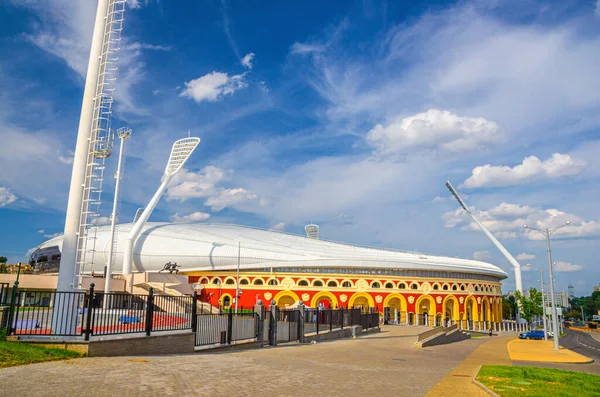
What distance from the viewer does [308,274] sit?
72688 millimetres

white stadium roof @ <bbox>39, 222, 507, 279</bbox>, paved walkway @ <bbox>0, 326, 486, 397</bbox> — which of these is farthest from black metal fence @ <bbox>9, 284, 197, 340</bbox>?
white stadium roof @ <bbox>39, 222, 507, 279</bbox>

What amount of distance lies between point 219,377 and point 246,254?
62.8m

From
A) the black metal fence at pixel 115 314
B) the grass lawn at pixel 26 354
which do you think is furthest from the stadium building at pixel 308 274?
the grass lawn at pixel 26 354

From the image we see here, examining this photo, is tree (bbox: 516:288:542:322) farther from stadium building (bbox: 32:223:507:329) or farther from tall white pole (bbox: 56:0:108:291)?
tall white pole (bbox: 56:0:108:291)

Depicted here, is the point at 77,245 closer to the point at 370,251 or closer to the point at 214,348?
the point at 214,348

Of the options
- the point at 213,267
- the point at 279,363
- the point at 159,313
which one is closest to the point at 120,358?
the point at 159,313

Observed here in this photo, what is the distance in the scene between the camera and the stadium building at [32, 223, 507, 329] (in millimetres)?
72312

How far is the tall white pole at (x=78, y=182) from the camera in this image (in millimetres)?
24191

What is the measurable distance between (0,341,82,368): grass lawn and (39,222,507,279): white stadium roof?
59534mm

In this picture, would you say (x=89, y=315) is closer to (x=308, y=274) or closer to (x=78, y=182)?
(x=78, y=182)

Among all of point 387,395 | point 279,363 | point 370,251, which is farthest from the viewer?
point 370,251

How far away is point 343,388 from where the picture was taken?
12.7 metres

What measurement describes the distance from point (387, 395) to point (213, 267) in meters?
65.9

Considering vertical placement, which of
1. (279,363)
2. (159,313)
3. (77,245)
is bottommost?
(279,363)
